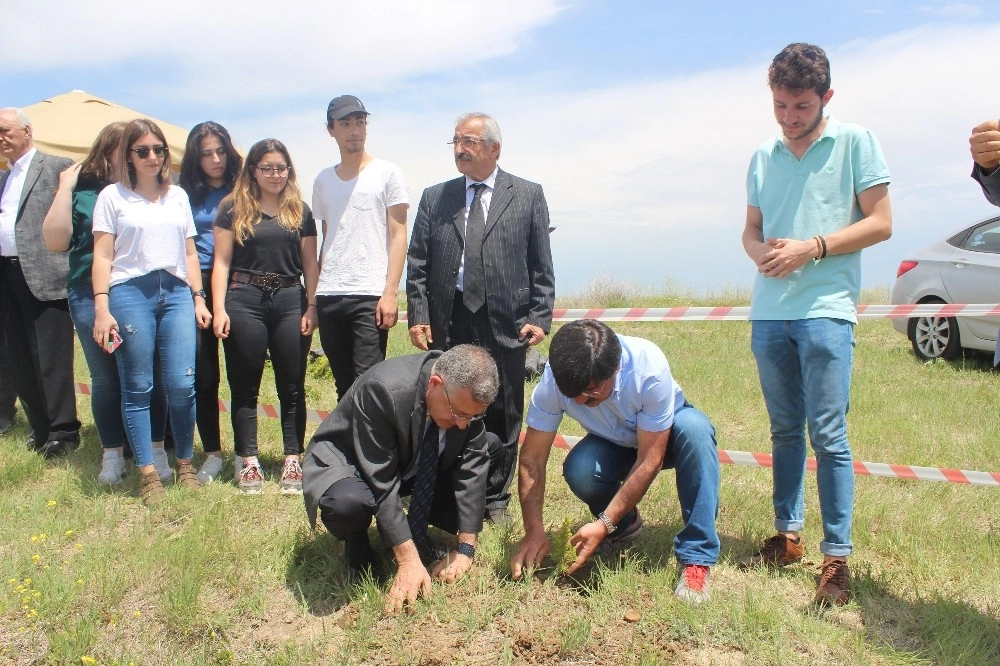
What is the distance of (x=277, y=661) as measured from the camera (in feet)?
10.3

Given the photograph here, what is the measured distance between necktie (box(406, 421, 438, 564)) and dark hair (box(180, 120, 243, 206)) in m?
2.38

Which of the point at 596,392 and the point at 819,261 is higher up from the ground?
the point at 819,261

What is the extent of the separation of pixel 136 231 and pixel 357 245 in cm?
118

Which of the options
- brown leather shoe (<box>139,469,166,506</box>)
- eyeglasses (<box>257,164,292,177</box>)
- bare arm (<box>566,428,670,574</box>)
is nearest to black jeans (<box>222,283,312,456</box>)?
brown leather shoe (<box>139,469,166,506</box>)

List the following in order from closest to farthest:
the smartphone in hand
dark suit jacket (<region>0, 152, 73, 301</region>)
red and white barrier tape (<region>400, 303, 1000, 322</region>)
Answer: the smartphone in hand < dark suit jacket (<region>0, 152, 73, 301</region>) < red and white barrier tape (<region>400, 303, 1000, 322</region>)

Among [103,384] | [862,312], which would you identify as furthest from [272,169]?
[862,312]

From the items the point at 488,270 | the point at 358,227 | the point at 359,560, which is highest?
the point at 358,227

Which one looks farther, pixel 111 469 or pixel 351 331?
pixel 111 469

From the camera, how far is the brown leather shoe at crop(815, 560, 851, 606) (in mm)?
3408

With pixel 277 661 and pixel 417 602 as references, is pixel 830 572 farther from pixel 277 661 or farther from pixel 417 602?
pixel 277 661

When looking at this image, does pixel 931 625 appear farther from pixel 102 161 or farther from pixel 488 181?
pixel 102 161

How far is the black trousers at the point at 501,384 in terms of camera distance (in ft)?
14.2

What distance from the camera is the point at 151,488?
15.4ft

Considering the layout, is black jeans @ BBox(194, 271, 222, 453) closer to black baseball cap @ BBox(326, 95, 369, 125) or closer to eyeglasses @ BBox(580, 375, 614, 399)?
black baseball cap @ BBox(326, 95, 369, 125)
